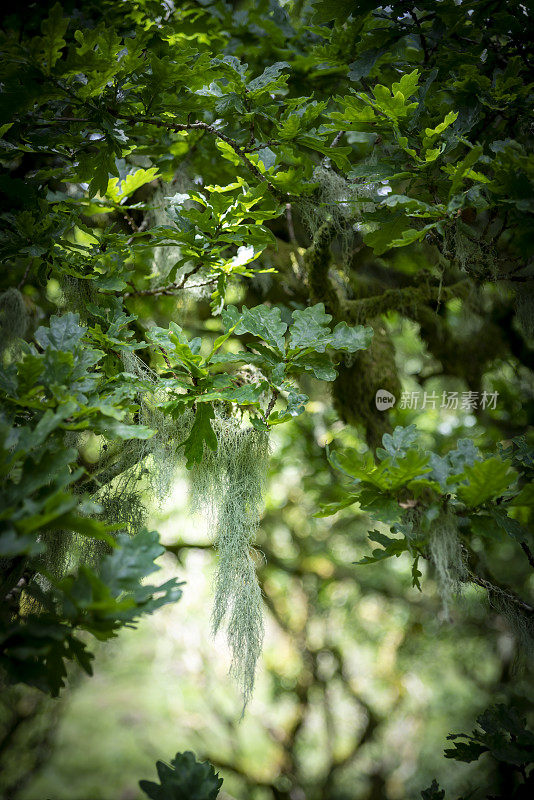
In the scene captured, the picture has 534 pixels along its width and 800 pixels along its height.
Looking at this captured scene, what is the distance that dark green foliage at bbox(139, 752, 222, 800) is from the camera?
858 millimetres

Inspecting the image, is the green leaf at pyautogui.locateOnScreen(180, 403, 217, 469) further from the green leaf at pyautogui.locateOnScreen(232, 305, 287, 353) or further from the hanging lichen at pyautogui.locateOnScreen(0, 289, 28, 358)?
the hanging lichen at pyautogui.locateOnScreen(0, 289, 28, 358)

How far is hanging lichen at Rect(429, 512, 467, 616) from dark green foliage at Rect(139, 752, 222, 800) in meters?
0.53

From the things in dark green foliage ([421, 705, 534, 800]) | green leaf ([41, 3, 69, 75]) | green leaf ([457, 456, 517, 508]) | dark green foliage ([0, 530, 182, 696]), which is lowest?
dark green foliage ([421, 705, 534, 800])

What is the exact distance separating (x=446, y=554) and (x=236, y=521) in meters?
0.44

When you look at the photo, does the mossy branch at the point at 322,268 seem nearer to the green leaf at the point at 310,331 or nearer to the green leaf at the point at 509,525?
the green leaf at the point at 310,331

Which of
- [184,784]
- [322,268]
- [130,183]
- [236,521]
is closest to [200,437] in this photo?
[236,521]

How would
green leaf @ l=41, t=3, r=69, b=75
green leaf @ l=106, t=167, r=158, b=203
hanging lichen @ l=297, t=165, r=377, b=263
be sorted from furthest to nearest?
hanging lichen @ l=297, t=165, r=377, b=263
green leaf @ l=106, t=167, r=158, b=203
green leaf @ l=41, t=3, r=69, b=75

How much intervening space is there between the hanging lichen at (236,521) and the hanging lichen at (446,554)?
37 cm

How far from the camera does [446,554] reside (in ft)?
3.31

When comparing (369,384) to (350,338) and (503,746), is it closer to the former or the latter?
(350,338)

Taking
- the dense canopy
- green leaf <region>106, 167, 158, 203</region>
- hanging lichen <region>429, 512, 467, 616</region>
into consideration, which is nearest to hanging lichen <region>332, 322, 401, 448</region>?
the dense canopy

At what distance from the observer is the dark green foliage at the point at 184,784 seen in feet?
2.82

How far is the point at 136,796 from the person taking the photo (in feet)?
10.3

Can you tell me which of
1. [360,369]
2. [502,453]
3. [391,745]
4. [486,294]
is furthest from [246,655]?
[391,745]
